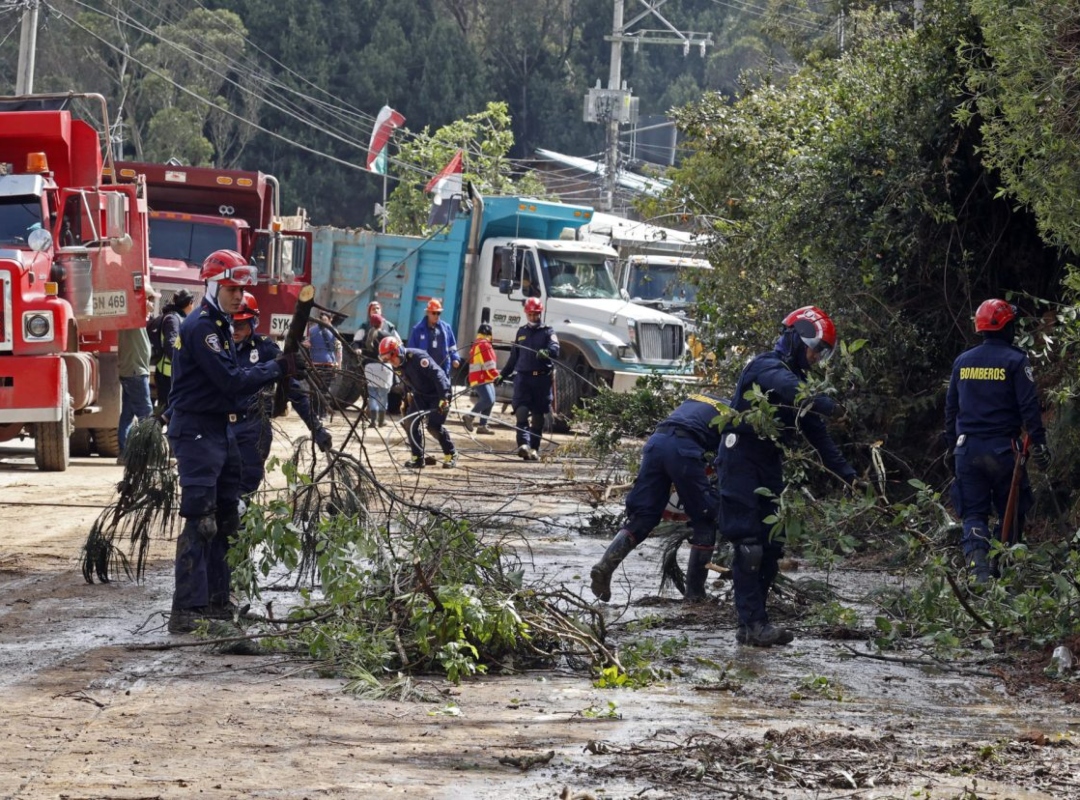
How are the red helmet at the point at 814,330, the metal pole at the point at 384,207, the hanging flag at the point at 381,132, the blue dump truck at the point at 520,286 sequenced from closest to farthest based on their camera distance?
1. the red helmet at the point at 814,330
2. the blue dump truck at the point at 520,286
3. the hanging flag at the point at 381,132
4. the metal pole at the point at 384,207

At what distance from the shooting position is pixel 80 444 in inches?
699

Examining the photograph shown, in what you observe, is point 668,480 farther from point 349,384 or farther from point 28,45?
point 28,45

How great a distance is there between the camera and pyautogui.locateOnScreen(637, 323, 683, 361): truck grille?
23.3m

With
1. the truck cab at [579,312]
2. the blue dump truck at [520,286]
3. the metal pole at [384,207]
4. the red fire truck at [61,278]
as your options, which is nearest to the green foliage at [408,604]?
the red fire truck at [61,278]

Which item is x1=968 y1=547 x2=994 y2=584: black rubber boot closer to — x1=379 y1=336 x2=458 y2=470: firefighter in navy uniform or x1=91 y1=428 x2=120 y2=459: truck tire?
x1=379 y1=336 x2=458 y2=470: firefighter in navy uniform

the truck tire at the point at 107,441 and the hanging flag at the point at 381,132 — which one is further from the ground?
the hanging flag at the point at 381,132

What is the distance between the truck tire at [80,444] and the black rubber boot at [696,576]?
9.86 metres

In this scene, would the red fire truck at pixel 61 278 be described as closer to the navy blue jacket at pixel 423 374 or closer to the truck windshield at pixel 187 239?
the navy blue jacket at pixel 423 374

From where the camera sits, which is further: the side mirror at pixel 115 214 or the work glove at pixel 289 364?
the side mirror at pixel 115 214

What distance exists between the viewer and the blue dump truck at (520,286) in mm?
23031

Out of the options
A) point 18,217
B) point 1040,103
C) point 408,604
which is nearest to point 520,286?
point 18,217

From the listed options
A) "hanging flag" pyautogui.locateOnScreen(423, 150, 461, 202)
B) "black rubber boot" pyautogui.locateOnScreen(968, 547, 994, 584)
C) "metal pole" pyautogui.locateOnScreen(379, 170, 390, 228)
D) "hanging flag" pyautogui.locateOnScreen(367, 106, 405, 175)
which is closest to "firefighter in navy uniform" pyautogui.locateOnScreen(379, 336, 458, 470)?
"black rubber boot" pyautogui.locateOnScreen(968, 547, 994, 584)

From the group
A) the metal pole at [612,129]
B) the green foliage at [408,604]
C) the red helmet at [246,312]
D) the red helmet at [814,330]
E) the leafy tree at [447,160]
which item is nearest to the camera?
the green foliage at [408,604]

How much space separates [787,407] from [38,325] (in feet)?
28.4
